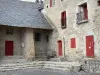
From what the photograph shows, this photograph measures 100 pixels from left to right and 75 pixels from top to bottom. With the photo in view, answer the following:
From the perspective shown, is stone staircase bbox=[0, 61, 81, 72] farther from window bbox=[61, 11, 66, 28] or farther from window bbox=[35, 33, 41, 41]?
window bbox=[35, 33, 41, 41]

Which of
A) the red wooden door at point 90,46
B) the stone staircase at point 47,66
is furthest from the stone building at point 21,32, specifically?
the red wooden door at point 90,46

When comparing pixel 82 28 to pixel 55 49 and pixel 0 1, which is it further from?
pixel 0 1

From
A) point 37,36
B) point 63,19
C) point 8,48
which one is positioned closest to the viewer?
point 63,19

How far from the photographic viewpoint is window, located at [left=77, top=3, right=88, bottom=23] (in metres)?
21.6

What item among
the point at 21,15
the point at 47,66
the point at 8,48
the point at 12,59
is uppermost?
the point at 21,15

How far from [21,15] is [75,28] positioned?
7577mm

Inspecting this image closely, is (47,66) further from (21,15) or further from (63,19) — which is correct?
(21,15)

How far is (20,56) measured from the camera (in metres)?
25.7

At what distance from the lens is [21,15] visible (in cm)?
2686

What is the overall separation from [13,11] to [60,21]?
599 centimetres

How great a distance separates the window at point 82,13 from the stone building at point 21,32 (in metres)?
5.51

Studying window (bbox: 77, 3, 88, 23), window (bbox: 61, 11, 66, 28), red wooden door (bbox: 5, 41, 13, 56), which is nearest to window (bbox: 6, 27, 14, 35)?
red wooden door (bbox: 5, 41, 13, 56)

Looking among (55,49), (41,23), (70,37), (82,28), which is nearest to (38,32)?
(41,23)

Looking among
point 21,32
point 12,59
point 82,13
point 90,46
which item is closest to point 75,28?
point 82,13
